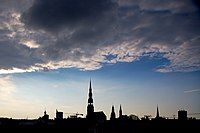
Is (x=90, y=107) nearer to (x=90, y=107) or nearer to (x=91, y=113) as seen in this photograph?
(x=90, y=107)

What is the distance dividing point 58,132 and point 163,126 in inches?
1086

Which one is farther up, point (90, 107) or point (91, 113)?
point (90, 107)

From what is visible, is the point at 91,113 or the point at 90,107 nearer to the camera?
the point at 91,113

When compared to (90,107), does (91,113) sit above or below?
below

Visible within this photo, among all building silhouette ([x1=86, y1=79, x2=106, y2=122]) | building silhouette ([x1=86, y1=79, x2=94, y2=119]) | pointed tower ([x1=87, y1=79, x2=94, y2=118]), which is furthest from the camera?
pointed tower ([x1=87, y1=79, x2=94, y2=118])

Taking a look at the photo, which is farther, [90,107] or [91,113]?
[90,107]

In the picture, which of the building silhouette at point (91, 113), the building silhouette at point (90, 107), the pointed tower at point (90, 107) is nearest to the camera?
the building silhouette at point (91, 113)

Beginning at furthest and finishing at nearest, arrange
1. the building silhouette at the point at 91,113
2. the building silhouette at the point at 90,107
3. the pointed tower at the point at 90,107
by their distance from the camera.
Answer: the pointed tower at the point at 90,107 → the building silhouette at the point at 90,107 → the building silhouette at the point at 91,113

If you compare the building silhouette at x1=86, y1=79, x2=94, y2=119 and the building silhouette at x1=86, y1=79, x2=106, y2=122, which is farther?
the building silhouette at x1=86, y1=79, x2=94, y2=119

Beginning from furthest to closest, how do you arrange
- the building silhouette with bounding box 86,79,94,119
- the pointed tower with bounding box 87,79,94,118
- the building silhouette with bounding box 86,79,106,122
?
the pointed tower with bounding box 87,79,94,118
the building silhouette with bounding box 86,79,94,119
the building silhouette with bounding box 86,79,106,122

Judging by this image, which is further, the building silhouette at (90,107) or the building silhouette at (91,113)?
the building silhouette at (90,107)

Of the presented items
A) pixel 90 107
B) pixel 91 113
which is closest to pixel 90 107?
pixel 90 107

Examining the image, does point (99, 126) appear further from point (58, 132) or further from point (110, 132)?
point (58, 132)

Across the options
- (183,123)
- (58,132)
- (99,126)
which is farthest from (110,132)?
(183,123)
